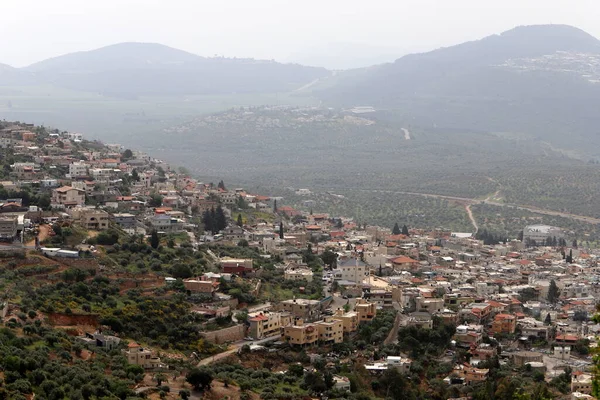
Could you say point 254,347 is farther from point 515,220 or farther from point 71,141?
point 515,220

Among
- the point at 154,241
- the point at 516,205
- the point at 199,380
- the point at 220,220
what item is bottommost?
the point at 516,205

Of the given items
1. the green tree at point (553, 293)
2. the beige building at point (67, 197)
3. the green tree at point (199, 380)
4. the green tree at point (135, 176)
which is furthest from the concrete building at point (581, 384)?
the green tree at point (135, 176)

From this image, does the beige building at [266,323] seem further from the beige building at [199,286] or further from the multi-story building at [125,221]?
the multi-story building at [125,221]

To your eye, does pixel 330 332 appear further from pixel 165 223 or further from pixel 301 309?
pixel 165 223

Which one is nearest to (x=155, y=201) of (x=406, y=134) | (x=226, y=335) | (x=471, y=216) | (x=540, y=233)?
(x=226, y=335)

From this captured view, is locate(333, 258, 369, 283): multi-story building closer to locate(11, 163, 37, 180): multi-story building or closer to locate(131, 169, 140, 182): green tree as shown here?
locate(11, 163, 37, 180): multi-story building

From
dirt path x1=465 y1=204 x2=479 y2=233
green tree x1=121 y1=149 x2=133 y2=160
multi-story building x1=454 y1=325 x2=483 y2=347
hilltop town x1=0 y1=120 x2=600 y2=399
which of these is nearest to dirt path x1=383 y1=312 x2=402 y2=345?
hilltop town x1=0 y1=120 x2=600 y2=399
